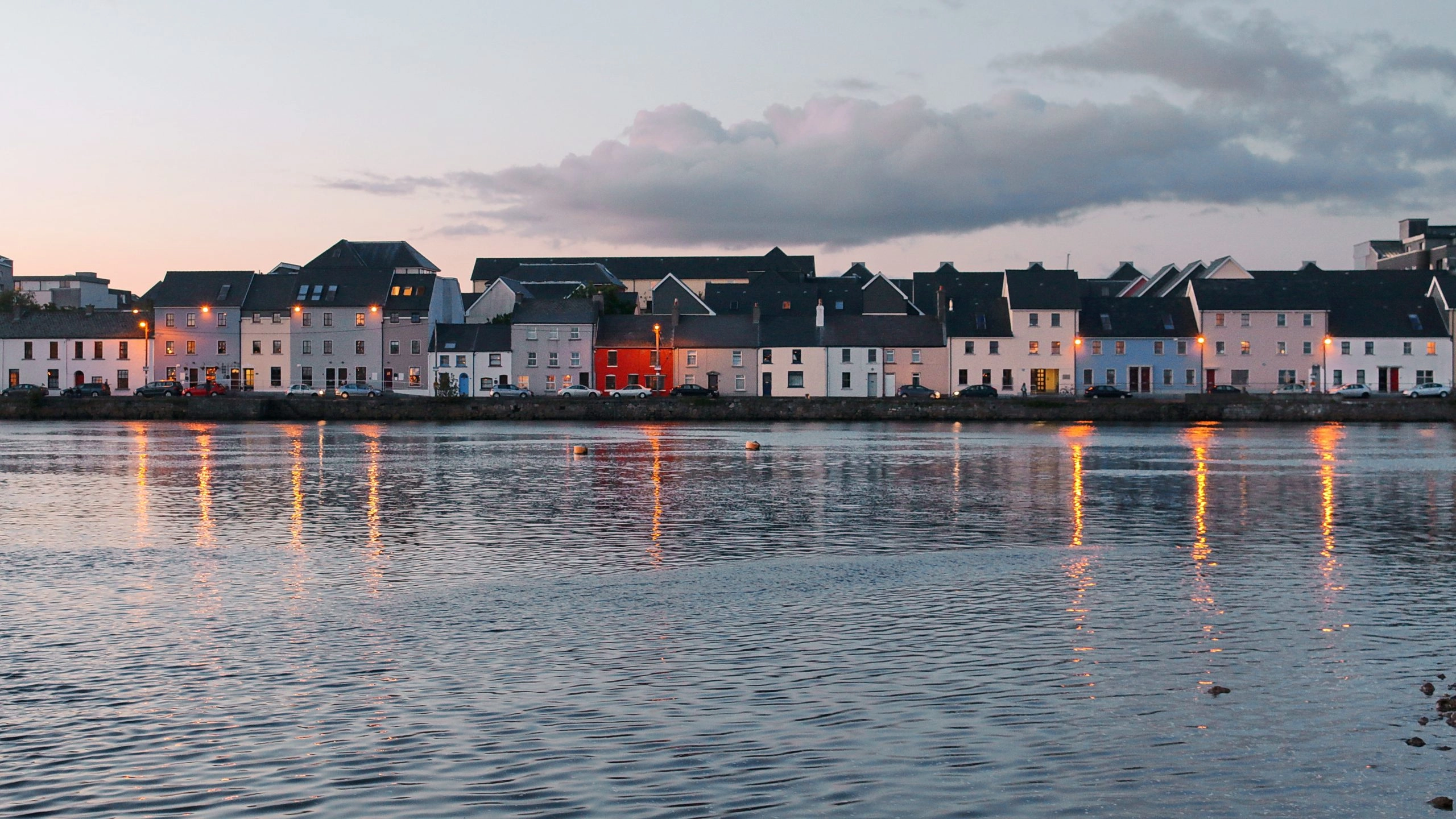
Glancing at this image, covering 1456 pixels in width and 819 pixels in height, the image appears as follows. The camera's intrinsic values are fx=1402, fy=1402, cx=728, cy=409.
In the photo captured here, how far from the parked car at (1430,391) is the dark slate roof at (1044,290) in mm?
27397

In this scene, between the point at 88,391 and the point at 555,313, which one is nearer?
the point at 88,391

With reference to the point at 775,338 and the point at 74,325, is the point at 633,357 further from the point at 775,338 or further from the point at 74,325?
the point at 74,325

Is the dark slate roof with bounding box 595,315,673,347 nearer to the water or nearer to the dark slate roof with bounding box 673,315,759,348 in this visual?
the dark slate roof with bounding box 673,315,759,348

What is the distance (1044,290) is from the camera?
123438mm

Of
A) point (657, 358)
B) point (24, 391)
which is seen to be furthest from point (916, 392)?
point (24, 391)

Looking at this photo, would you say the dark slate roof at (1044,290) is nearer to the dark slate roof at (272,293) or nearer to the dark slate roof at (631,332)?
Answer: the dark slate roof at (631,332)

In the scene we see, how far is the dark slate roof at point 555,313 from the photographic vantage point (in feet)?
411

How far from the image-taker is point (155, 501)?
127 feet

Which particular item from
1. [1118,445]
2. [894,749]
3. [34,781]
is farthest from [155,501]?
[1118,445]

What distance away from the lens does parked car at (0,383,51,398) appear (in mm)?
112562

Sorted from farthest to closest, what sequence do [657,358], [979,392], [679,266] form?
[679,266] → [657,358] → [979,392]

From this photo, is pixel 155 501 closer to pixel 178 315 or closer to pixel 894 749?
pixel 894 749

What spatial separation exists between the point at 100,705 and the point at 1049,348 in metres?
114

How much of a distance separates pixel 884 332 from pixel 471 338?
3728 cm
